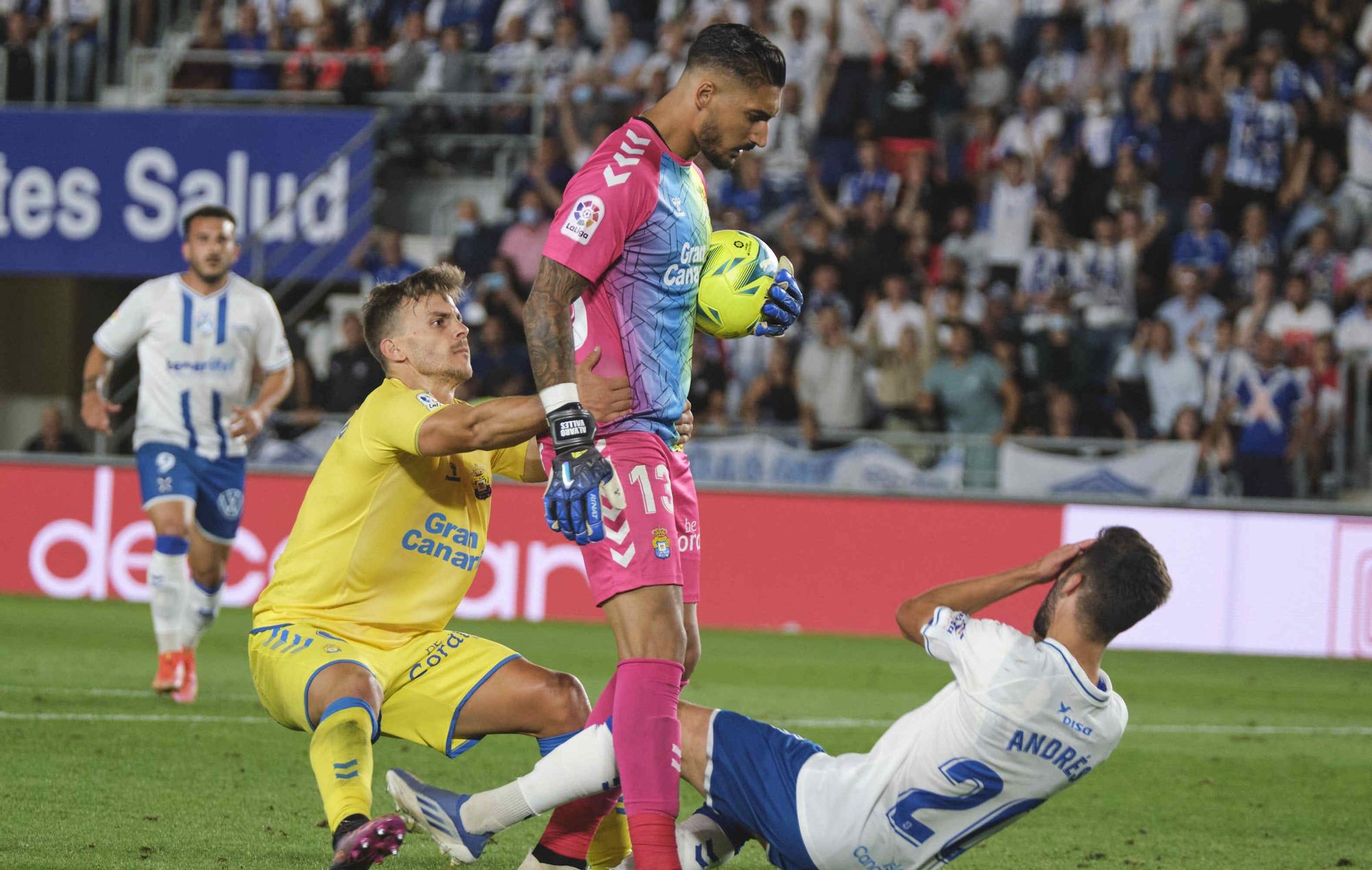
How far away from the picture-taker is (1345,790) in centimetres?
708

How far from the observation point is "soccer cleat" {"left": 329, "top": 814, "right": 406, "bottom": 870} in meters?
4.10

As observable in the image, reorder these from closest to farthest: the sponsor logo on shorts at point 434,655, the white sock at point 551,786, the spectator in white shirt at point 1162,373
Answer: the white sock at point 551,786 → the sponsor logo on shorts at point 434,655 → the spectator in white shirt at point 1162,373

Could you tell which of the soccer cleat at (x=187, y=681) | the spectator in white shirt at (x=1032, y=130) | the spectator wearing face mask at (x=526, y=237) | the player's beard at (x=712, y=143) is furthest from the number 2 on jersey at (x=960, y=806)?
the spectator in white shirt at (x=1032, y=130)

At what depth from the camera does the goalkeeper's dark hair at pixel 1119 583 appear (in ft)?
12.9

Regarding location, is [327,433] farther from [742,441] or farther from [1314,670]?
[1314,670]

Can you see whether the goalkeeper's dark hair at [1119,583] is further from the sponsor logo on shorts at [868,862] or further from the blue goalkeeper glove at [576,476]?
the blue goalkeeper glove at [576,476]

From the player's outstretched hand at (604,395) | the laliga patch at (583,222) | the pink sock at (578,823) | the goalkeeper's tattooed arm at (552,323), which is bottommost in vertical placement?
the pink sock at (578,823)

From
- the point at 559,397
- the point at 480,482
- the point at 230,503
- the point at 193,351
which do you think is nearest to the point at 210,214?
the point at 193,351

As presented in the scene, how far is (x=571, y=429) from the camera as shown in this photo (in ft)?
14.1

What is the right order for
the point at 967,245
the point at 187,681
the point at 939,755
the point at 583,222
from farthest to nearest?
1. the point at 967,245
2. the point at 187,681
3. the point at 583,222
4. the point at 939,755

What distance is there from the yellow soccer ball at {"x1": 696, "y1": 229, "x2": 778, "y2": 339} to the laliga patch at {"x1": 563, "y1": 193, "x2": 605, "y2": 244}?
1.73 ft

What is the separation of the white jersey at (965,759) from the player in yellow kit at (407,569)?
960 mm

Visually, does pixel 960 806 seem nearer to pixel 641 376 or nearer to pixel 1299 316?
pixel 641 376

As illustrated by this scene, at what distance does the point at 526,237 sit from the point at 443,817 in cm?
1162
